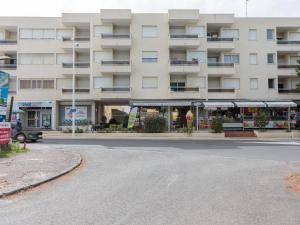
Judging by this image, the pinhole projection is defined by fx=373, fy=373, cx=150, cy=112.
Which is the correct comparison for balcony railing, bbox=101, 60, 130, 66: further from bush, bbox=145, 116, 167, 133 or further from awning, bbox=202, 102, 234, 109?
awning, bbox=202, 102, 234, 109

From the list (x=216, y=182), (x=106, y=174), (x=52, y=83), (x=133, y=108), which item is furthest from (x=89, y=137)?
(x=216, y=182)

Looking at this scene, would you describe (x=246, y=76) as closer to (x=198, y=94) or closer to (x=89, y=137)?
(x=198, y=94)

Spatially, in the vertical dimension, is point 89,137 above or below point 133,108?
below

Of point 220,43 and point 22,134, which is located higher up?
point 220,43

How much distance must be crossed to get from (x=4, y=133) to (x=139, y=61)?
27.5 m

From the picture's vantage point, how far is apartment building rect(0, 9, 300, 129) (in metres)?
43.4

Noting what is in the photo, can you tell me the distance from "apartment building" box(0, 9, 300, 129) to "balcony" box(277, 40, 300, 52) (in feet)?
0.37

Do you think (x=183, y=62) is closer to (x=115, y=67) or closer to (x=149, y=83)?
(x=149, y=83)

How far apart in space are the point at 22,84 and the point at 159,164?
3331cm

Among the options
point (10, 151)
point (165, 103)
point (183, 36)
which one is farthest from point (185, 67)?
point (10, 151)

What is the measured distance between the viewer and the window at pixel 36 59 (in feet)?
145

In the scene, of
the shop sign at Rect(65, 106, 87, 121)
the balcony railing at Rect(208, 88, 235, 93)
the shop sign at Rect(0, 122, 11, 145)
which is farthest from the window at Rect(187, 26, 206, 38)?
the shop sign at Rect(0, 122, 11, 145)

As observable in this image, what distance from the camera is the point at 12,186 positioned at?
9.66 m

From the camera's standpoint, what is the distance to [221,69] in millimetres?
43812
